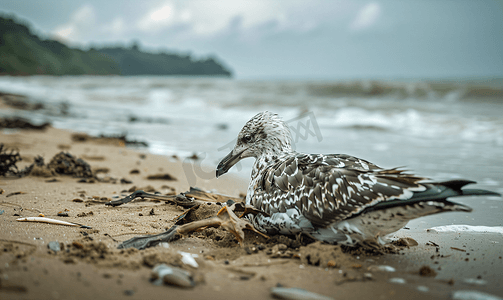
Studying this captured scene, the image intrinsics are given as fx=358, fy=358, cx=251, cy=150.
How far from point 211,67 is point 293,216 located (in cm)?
11983

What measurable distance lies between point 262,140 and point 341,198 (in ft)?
4.18

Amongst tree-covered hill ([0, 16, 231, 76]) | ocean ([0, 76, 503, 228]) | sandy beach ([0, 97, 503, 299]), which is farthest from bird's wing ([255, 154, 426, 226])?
tree-covered hill ([0, 16, 231, 76])

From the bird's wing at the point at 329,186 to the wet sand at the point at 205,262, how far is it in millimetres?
316

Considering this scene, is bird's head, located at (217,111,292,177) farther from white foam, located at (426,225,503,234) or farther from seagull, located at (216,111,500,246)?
white foam, located at (426,225,503,234)

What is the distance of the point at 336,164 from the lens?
3158 mm

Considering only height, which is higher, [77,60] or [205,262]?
[77,60]

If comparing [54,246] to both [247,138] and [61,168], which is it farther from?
[61,168]

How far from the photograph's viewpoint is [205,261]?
9.05 ft

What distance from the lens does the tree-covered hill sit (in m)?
70.3

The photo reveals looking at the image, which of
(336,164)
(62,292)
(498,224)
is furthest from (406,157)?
(62,292)

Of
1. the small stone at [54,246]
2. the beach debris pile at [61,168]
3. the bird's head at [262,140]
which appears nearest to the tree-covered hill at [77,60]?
the beach debris pile at [61,168]

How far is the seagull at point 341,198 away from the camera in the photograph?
256 cm

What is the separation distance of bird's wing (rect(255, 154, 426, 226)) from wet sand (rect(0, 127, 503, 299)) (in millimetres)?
316

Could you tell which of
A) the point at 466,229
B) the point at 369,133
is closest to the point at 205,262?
the point at 466,229
